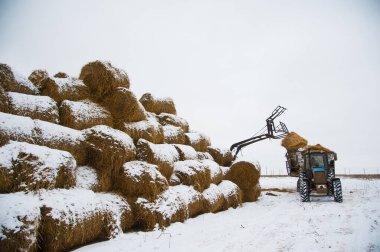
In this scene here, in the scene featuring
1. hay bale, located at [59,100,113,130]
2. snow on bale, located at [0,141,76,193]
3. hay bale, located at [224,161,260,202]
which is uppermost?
hay bale, located at [59,100,113,130]

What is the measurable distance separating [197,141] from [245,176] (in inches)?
88.7

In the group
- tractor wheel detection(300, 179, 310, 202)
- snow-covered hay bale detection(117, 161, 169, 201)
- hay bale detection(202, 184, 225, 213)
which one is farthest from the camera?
tractor wheel detection(300, 179, 310, 202)

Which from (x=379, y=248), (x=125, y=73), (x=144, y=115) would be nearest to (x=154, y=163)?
(x=144, y=115)

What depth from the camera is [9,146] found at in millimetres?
3268

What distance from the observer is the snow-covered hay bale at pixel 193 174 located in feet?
21.4

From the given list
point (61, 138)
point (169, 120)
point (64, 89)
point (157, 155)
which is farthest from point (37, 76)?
point (169, 120)

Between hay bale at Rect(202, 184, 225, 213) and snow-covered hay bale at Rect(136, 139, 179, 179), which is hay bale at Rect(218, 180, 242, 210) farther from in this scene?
snow-covered hay bale at Rect(136, 139, 179, 179)

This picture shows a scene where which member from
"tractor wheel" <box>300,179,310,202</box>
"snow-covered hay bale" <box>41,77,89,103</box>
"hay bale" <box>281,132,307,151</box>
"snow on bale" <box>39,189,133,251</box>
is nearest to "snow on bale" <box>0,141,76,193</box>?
"snow on bale" <box>39,189,133,251</box>

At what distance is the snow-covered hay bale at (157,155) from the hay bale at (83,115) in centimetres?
90

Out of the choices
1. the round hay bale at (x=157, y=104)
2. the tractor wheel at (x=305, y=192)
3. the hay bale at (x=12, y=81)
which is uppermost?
the round hay bale at (x=157, y=104)

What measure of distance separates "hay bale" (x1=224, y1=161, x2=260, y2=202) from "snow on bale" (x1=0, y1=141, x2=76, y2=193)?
22.2 ft

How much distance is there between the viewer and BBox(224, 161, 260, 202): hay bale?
30.5ft

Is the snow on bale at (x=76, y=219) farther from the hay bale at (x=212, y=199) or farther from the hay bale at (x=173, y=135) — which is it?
the hay bale at (x=173, y=135)

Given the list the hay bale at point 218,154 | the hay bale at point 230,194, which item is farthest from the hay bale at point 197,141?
the hay bale at point 230,194
